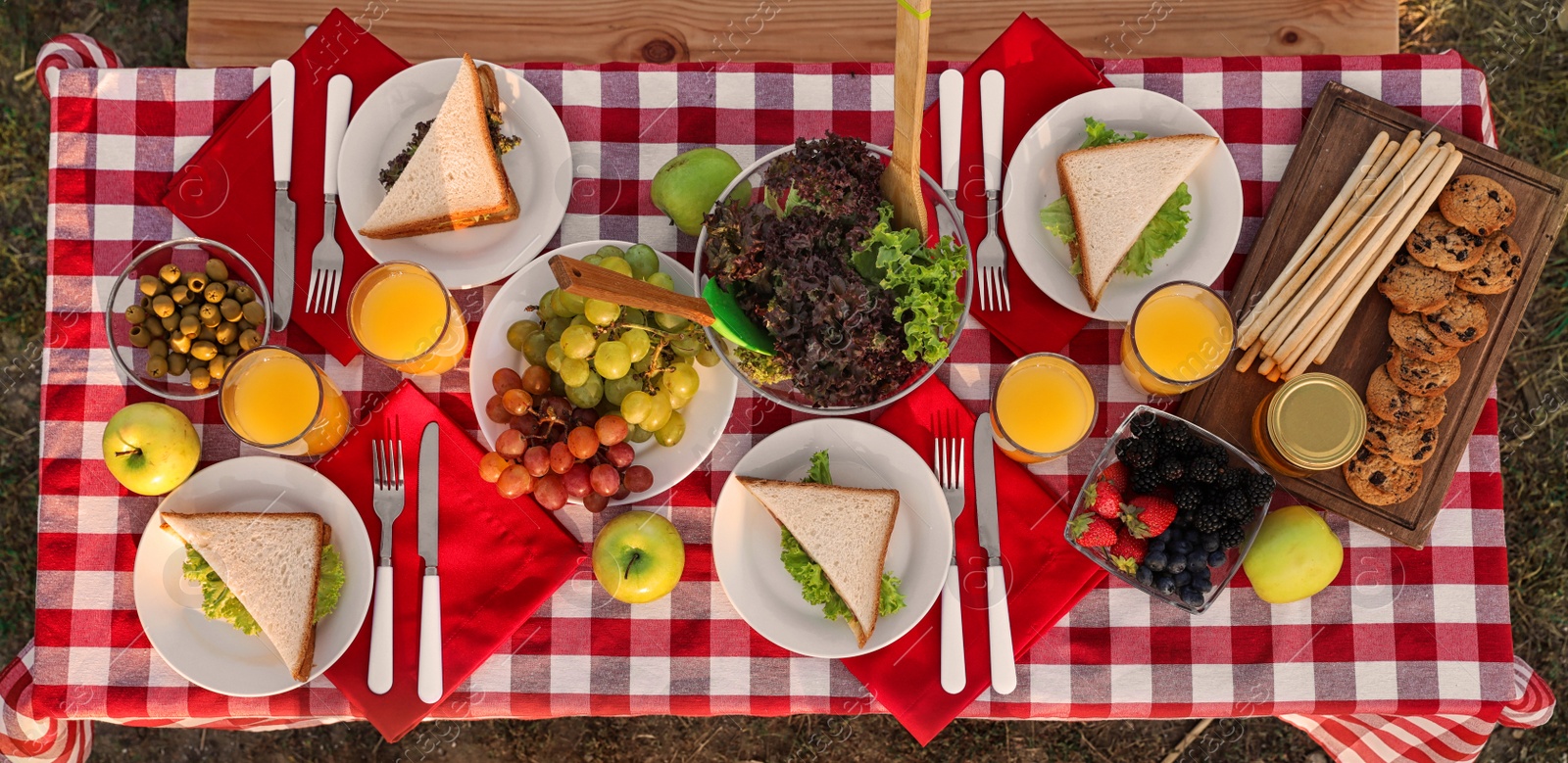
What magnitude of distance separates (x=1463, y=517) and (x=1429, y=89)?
889mm

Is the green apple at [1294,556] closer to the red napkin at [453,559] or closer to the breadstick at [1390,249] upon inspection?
the breadstick at [1390,249]

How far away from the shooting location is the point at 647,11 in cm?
213

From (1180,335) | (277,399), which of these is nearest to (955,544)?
(1180,335)

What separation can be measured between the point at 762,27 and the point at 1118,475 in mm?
1266

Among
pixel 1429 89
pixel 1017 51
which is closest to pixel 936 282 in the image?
pixel 1017 51

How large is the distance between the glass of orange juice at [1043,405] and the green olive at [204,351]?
154cm

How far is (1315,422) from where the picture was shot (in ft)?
5.77

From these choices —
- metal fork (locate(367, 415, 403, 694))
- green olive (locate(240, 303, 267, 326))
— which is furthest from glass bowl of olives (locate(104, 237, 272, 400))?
metal fork (locate(367, 415, 403, 694))

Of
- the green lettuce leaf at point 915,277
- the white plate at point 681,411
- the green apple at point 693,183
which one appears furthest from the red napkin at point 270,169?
the green lettuce leaf at point 915,277

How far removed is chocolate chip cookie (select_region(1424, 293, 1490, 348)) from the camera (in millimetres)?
1764

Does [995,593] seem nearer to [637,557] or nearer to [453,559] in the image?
[637,557]

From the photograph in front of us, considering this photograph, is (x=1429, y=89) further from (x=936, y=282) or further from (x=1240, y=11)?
(x=936, y=282)

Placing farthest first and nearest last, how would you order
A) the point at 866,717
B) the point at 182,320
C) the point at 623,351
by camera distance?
the point at 866,717, the point at 182,320, the point at 623,351

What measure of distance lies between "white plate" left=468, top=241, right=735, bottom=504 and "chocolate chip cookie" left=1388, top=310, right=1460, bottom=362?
1317mm
